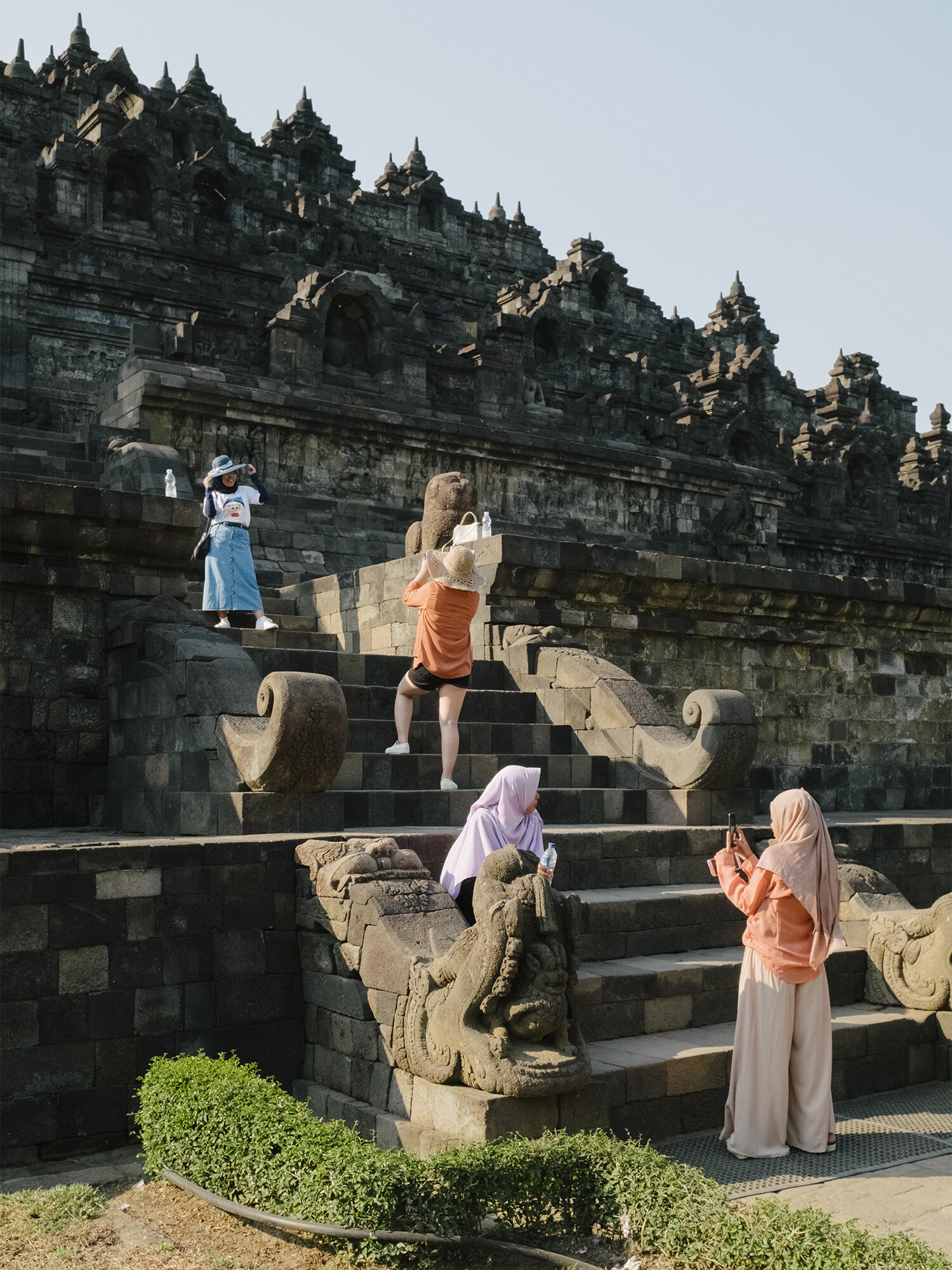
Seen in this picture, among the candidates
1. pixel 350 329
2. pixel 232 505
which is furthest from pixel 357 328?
pixel 232 505

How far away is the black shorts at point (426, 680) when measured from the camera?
862cm

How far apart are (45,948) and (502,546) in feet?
18.0

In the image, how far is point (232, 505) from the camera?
1134 cm

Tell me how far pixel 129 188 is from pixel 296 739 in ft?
60.9

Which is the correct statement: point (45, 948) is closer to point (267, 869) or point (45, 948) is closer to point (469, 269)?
point (267, 869)

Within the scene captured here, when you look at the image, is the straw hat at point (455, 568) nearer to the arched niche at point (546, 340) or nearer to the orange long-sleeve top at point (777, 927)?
the orange long-sleeve top at point (777, 927)

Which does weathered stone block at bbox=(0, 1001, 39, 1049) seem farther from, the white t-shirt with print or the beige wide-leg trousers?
the white t-shirt with print

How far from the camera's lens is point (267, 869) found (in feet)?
23.2

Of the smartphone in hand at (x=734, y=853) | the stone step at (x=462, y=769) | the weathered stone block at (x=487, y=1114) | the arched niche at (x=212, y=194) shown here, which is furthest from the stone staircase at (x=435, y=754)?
the arched niche at (x=212, y=194)

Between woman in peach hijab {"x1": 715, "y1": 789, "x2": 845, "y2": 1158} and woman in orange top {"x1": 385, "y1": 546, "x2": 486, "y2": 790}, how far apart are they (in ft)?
8.36

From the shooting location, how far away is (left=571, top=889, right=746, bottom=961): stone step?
24.6 ft

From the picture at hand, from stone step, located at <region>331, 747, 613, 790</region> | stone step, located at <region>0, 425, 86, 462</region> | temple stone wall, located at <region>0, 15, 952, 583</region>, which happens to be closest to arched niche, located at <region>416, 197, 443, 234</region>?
temple stone wall, located at <region>0, 15, 952, 583</region>

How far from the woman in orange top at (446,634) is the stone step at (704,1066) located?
2476 millimetres

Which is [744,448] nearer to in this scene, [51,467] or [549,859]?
[51,467]
